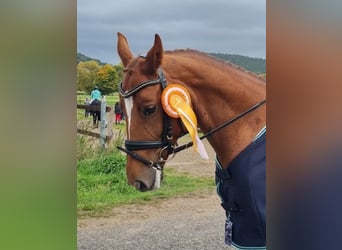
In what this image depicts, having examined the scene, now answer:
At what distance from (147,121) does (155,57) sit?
0.58 feet

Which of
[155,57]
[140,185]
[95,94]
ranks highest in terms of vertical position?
[155,57]

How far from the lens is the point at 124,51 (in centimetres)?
129

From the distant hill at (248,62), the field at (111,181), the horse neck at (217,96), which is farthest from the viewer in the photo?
the field at (111,181)

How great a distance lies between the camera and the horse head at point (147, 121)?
3.84 ft

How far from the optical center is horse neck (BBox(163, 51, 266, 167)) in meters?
1.18

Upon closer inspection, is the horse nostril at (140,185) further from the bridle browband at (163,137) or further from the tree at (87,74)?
the tree at (87,74)

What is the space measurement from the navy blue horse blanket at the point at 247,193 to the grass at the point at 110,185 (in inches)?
18.1

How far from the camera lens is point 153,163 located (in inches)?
47.1

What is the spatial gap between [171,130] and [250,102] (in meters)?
0.24

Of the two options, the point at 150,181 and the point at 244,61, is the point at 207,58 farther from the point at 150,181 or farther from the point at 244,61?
the point at 150,181

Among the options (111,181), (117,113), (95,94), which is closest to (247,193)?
(117,113)

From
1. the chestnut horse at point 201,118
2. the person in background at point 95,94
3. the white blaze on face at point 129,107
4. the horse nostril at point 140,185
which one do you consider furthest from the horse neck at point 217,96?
the person in background at point 95,94

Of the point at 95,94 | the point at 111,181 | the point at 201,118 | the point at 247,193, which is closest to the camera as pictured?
the point at 247,193

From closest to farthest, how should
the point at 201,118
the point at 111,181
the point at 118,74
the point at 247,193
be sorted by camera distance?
the point at 247,193 → the point at 201,118 → the point at 118,74 → the point at 111,181
